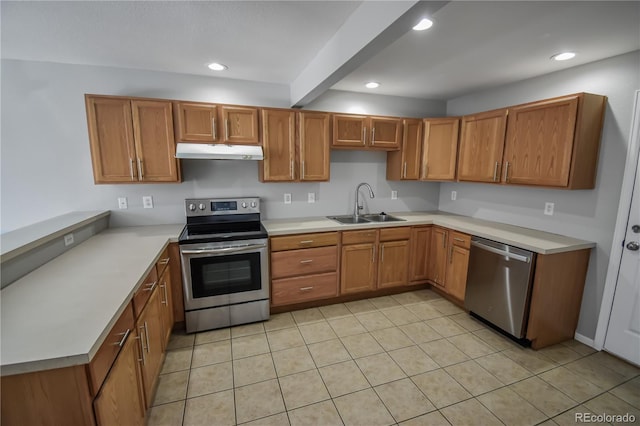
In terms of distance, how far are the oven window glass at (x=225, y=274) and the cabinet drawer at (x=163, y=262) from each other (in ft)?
0.71

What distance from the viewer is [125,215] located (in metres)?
2.85

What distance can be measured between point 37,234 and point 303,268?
80.9 inches

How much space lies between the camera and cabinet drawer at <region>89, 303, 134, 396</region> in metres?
1.05

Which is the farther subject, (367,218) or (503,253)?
(367,218)

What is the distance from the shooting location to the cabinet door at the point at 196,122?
264cm

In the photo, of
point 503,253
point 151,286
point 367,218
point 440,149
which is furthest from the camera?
point 367,218

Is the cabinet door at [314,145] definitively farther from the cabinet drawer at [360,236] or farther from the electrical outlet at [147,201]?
the electrical outlet at [147,201]

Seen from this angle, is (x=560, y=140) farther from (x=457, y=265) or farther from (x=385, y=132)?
(x=385, y=132)

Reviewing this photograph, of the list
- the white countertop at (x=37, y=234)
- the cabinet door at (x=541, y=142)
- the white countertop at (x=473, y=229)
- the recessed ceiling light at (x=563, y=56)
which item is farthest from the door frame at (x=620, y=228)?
the white countertop at (x=37, y=234)

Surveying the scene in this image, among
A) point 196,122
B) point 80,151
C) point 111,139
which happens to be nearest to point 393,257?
point 196,122

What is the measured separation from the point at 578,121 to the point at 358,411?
2749 mm

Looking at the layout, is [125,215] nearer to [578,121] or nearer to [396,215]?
[396,215]

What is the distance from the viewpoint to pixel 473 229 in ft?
9.38

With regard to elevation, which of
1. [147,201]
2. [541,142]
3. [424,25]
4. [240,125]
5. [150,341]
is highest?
[424,25]
